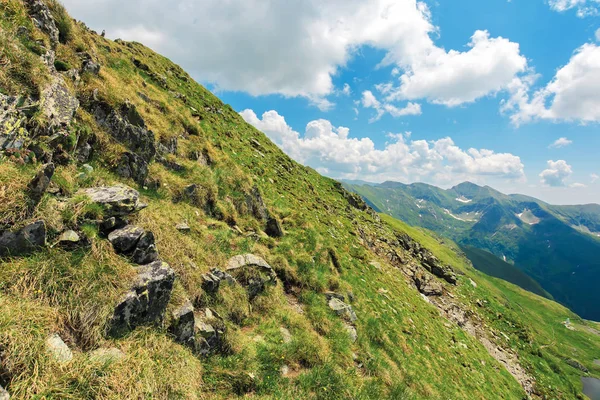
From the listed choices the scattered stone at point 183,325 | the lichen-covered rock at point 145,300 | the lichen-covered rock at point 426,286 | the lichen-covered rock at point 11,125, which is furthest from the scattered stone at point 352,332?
the lichen-covered rock at point 426,286

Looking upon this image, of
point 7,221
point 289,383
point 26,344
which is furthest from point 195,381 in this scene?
point 7,221

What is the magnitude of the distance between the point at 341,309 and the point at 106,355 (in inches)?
497

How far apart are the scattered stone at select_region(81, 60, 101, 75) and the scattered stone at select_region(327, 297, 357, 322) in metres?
19.4

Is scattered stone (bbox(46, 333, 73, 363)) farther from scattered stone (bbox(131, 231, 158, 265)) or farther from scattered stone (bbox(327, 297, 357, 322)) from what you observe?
scattered stone (bbox(327, 297, 357, 322))

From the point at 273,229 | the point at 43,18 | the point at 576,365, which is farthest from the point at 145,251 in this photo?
the point at 576,365

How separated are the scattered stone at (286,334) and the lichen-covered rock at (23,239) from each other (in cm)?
922

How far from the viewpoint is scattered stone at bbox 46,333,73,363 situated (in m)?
5.83

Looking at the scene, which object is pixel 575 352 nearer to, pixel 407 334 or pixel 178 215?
pixel 407 334

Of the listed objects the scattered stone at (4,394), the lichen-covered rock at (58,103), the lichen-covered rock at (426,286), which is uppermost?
the lichen-covered rock at (58,103)

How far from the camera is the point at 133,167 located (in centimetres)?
1335

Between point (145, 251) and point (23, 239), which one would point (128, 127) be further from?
point (23, 239)

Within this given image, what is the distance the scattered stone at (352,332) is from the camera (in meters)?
14.9

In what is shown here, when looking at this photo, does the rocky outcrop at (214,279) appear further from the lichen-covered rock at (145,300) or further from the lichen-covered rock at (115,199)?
the lichen-covered rock at (115,199)

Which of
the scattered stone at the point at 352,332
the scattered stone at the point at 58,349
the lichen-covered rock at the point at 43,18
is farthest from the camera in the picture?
the scattered stone at the point at 352,332
